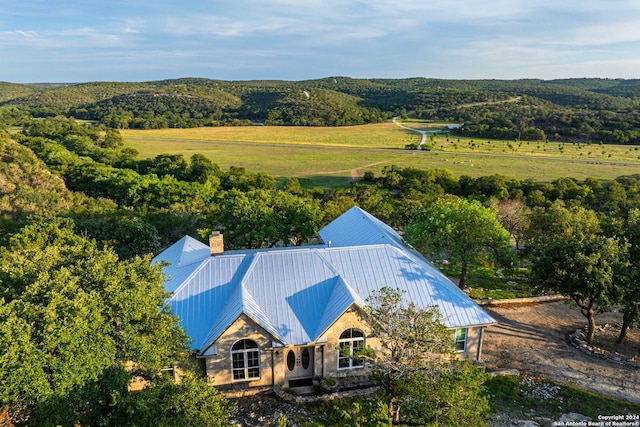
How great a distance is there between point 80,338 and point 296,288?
10.5 m

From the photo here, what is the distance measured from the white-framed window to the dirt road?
5.97 ft

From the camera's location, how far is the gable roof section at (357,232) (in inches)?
1106

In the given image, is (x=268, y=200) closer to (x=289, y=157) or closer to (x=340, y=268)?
(x=340, y=268)

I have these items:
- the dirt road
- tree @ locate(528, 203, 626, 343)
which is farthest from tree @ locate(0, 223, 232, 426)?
tree @ locate(528, 203, 626, 343)

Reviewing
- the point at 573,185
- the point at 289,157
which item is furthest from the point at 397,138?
the point at 573,185

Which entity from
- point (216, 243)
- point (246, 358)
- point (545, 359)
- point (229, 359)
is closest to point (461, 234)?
point (545, 359)

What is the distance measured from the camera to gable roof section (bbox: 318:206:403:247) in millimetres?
28092

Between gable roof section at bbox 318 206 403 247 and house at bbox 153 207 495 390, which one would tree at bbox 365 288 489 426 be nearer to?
house at bbox 153 207 495 390

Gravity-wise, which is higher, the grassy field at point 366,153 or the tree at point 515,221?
the grassy field at point 366,153

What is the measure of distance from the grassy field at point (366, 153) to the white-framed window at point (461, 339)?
53065 mm

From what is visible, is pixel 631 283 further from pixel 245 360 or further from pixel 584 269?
pixel 245 360

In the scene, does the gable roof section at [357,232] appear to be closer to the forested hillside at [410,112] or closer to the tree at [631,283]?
the tree at [631,283]

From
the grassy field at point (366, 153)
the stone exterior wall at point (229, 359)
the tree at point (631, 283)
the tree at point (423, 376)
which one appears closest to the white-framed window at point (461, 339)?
the tree at point (423, 376)

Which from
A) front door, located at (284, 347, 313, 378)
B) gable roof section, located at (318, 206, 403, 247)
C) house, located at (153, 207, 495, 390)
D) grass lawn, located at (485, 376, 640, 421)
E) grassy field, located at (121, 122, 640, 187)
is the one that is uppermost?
grassy field, located at (121, 122, 640, 187)
